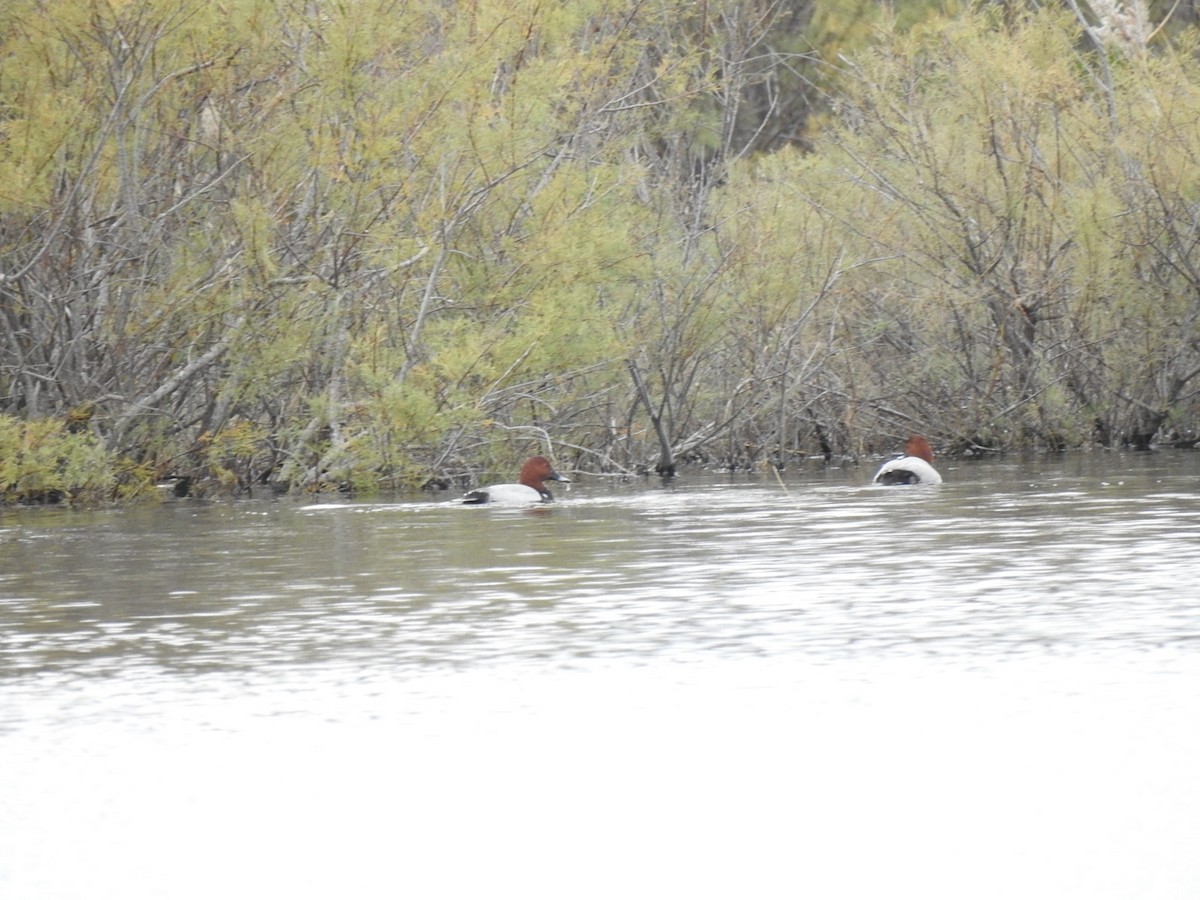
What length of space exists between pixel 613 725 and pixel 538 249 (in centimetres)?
1596

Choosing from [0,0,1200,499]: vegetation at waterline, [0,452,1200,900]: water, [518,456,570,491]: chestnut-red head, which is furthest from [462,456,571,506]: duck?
[0,452,1200,900]: water

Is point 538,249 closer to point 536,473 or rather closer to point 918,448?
point 536,473

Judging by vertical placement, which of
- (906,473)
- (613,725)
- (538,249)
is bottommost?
(613,725)

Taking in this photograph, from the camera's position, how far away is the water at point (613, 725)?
238 inches

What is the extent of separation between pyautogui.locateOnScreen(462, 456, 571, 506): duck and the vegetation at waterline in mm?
1775

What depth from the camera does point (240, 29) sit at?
22.0m

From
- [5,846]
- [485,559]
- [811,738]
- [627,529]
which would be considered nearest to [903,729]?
[811,738]

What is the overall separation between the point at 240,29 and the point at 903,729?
16.1 meters

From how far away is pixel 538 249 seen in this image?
23.5m

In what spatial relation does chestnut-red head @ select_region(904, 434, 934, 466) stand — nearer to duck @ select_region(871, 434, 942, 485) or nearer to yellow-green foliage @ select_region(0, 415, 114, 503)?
Result: duck @ select_region(871, 434, 942, 485)

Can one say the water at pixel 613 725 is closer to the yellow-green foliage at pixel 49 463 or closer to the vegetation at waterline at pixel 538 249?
the yellow-green foliage at pixel 49 463

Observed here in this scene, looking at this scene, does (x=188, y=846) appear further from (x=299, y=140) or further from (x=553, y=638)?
(x=299, y=140)

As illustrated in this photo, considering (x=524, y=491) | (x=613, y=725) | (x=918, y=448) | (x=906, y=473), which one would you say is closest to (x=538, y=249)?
(x=524, y=491)

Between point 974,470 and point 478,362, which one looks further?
point 974,470
